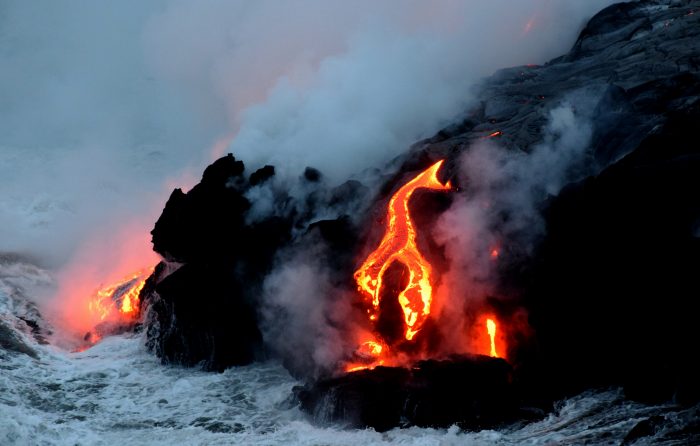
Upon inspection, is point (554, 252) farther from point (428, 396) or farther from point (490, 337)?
point (428, 396)

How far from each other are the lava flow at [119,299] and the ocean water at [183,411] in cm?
230

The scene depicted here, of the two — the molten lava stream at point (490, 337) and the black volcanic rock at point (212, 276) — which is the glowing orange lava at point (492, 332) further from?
the black volcanic rock at point (212, 276)

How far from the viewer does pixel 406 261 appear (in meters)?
18.9

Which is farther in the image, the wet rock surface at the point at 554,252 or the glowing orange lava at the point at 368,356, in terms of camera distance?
the glowing orange lava at the point at 368,356

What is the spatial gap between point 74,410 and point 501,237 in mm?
12053

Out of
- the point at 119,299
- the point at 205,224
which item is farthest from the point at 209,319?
the point at 119,299

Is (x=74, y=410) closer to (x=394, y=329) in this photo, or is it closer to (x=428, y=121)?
(x=394, y=329)

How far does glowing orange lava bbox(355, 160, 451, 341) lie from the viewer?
1833cm

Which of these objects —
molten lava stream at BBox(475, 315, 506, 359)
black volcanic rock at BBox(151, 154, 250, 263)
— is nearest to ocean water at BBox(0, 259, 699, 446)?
molten lava stream at BBox(475, 315, 506, 359)

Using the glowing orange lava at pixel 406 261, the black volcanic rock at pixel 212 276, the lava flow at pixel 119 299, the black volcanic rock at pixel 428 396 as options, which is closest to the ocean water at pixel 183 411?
the black volcanic rock at pixel 428 396

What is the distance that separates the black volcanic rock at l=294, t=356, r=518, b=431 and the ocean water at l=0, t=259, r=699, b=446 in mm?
391

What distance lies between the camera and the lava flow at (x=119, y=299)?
27266 millimetres

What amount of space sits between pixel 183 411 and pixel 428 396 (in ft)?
22.3

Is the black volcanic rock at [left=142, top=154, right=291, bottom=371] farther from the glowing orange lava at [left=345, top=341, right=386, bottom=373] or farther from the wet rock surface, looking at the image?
the glowing orange lava at [left=345, top=341, right=386, bottom=373]
